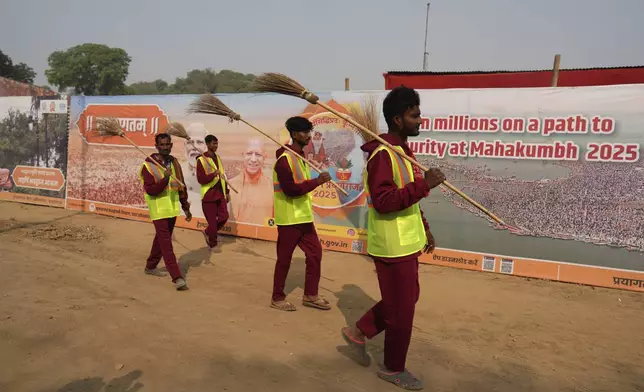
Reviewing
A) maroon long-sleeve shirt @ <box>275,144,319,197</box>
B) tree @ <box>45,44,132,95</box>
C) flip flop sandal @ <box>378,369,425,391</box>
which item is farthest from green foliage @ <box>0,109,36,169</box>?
tree @ <box>45,44,132,95</box>

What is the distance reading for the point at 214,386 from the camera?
3.09 meters

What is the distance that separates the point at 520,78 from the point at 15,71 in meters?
50.6

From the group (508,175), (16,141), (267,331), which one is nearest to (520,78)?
(508,175)

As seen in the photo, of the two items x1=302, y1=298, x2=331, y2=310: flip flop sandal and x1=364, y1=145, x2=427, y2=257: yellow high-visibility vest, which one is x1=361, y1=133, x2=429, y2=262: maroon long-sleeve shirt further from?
x1=302, y1=298, x2=331, y2=310: flip flop sandal

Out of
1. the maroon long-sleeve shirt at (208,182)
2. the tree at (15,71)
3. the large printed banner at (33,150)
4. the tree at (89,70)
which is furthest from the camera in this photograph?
the tree at (89,70)

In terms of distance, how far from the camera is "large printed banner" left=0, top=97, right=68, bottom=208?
10758mm

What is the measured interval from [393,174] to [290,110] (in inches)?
198

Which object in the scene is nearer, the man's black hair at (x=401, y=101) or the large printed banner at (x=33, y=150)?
the man's black hair at (x=401, y=101)

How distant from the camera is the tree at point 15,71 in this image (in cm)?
4245

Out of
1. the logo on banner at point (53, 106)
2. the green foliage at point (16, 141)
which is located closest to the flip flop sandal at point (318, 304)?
the logo on banner at point (53, 106)

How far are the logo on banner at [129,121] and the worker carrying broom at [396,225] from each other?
699 centimetres

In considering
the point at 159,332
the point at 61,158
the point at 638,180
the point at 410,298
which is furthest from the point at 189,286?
the point at 61,158

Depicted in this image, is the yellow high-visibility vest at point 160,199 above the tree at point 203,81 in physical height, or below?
below

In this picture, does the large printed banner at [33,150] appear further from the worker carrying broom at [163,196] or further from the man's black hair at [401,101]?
the man's black hair at [401,101]
